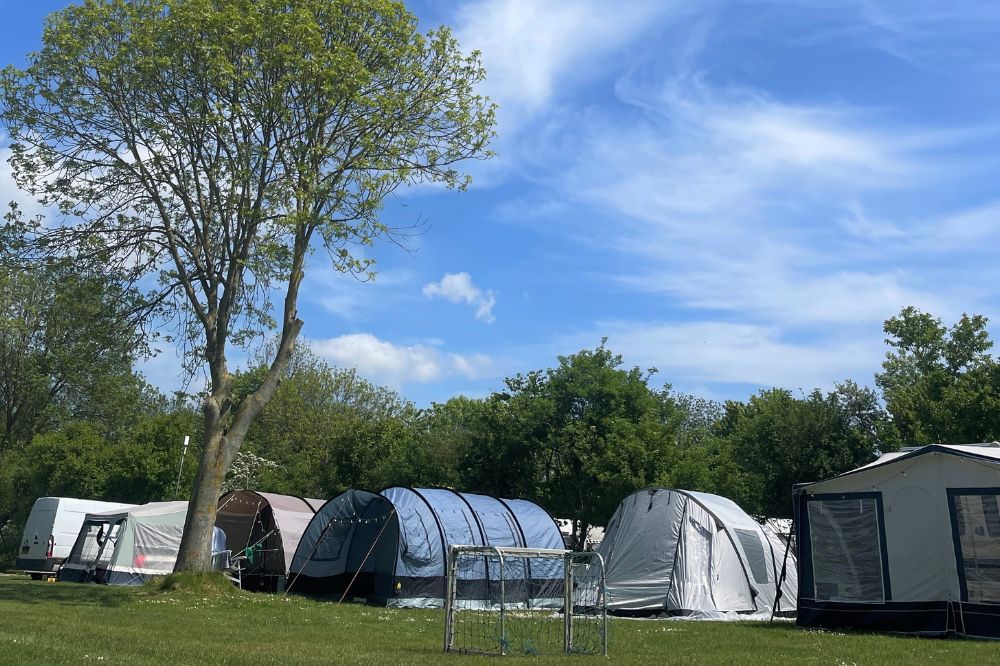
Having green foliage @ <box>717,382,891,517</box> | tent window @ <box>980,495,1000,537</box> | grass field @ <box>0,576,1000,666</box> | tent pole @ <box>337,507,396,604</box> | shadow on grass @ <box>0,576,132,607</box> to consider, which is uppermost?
green foliage @ <box>717,382,891,517</box>

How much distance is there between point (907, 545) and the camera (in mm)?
15508

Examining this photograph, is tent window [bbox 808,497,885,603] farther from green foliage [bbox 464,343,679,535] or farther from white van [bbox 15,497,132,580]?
white van [bbox 15,497,132,580]

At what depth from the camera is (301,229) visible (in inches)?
819

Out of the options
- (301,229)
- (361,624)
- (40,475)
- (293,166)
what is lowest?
(361,624)

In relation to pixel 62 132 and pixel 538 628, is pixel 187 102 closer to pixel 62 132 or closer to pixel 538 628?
pixel 62 132

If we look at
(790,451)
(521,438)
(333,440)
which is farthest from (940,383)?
(333,440)

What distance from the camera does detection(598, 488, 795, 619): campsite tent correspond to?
19734mm

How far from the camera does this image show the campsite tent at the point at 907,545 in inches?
579

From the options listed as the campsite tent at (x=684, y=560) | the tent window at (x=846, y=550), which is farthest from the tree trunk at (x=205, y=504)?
the tent window at (x=846, y=550)

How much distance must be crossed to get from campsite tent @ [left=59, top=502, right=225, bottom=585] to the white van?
2.85 metres

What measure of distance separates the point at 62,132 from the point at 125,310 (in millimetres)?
4301

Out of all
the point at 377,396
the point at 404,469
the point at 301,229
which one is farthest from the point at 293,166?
the point at 377,396

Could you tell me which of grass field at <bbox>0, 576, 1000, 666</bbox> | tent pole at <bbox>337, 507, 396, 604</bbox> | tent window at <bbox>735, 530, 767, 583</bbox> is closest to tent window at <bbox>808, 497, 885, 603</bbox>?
grass field at <bbox>0, 576, 1000, 666</bbox>

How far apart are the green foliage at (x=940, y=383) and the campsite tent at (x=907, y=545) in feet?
52.6
